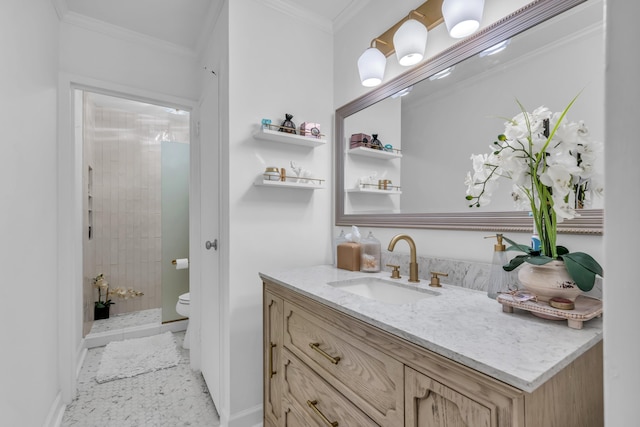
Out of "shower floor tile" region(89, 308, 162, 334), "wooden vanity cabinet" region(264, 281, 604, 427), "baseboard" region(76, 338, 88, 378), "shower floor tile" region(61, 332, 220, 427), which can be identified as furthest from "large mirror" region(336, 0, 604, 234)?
"shower floor tile" region(89, 308, 162, 334)

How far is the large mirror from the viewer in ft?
3.07

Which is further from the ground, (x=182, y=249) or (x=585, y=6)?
(x=585, y=6)

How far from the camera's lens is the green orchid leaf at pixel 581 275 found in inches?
28.7

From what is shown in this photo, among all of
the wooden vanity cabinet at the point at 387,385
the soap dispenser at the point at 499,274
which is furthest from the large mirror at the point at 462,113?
the wooden vanity cabinet at the point at 387,385

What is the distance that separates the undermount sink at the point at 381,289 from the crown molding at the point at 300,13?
1587 mm

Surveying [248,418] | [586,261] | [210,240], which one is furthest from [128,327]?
[586,261]

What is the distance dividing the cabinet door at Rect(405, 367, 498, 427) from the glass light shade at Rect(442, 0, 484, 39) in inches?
47.9

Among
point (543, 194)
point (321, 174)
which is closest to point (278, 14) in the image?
point (321, 174)

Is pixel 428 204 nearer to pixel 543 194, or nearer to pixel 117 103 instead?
pixel 543 194

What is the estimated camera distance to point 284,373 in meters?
1.30

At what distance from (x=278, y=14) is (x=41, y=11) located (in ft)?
3.92

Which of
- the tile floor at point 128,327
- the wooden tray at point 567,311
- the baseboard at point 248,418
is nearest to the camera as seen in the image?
the wooden tray at point 567,311

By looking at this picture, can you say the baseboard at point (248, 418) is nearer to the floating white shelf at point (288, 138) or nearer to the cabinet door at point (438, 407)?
the cabinet door at point (438, 407)

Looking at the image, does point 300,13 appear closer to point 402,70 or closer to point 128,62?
point 402,70
